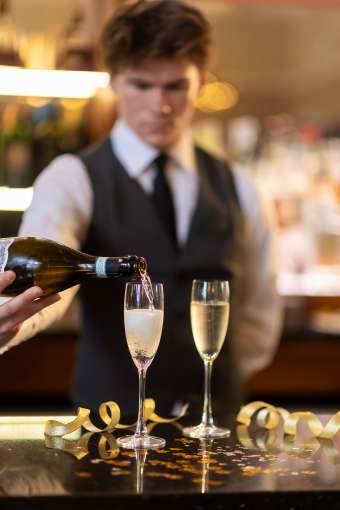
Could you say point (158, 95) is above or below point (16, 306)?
above

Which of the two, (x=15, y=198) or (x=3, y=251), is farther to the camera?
(x=15, y=198)

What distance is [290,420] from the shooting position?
67.5 inches

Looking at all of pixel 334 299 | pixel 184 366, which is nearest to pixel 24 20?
pixel 334 299

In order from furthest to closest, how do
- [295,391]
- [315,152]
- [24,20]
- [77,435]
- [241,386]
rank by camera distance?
[315,152], [24,20], [295,391], [241,386], [77,435]

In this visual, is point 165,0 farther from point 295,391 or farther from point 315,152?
point 315,152

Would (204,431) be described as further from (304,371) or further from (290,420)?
(304,371)

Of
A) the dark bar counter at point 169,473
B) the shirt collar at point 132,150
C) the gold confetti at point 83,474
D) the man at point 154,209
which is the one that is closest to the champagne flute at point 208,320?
the dark bar counter at point 169,473

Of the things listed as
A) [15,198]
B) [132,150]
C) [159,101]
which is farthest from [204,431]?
[15,198]

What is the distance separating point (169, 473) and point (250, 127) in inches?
157

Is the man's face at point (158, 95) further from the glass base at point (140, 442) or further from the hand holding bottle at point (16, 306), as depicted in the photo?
the glass base at point (140, 442)

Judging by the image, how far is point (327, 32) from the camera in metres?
5.06

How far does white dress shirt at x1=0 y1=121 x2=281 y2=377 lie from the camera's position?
7.91 feet

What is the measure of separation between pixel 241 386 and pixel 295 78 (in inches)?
123

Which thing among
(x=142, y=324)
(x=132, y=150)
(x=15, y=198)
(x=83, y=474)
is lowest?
(x=83, y=474)
